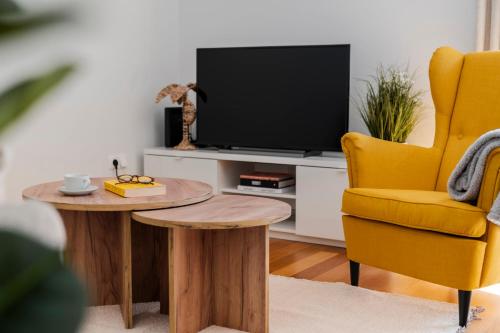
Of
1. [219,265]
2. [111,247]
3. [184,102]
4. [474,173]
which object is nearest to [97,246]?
[111,247]

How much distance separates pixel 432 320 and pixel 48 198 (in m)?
1.54

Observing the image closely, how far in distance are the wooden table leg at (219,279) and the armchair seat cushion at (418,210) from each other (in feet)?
2.04

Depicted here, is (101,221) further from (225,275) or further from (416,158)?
(416,158)

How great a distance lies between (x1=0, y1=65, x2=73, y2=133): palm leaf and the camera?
153 millimetres

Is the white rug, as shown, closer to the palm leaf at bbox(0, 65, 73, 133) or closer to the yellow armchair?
the yellow armchair

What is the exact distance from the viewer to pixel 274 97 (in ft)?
13.4

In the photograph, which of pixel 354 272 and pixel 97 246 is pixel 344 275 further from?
pixel 97 246

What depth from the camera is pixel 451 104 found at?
10.1 feet

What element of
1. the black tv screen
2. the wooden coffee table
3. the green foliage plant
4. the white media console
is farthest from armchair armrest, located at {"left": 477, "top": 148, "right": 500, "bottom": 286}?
the green foliage plant

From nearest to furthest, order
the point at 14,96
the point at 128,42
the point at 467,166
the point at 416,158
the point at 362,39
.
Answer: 1. the point at 14,96
2. the point at 467,166
3. the point at 416,158
4. the point at 362,39
5. the point at 128,42

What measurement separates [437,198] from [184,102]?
2.33m

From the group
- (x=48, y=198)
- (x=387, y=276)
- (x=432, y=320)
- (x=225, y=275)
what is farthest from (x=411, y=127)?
(x=48, y=198)

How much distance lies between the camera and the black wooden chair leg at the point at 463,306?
2.39 meters

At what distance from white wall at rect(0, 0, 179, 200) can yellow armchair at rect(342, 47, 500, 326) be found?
1.70 metres
